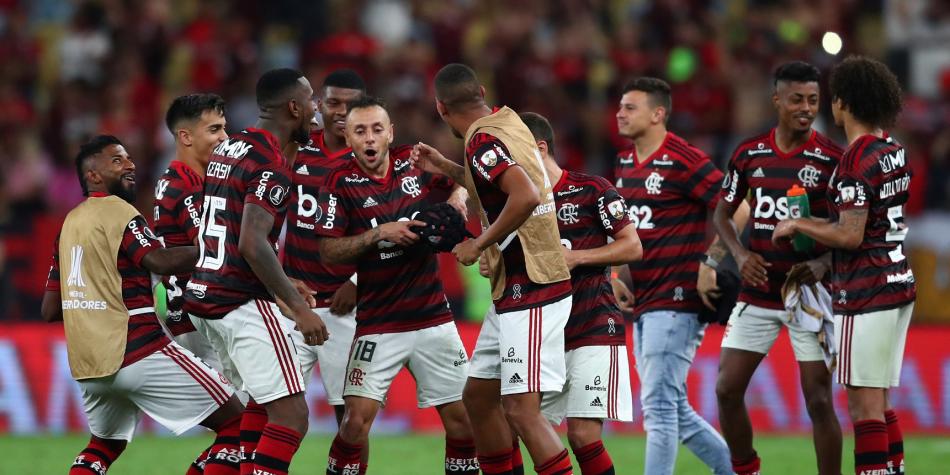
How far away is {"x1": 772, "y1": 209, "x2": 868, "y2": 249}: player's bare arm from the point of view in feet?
27.1

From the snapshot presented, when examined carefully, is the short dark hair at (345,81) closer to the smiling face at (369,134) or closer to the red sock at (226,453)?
the smiling face at (369,134)

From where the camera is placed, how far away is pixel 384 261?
893 centimetres

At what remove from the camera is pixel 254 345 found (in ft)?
26.7

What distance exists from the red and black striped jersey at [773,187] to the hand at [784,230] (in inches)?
16.1

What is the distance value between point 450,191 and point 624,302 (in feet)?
5.21

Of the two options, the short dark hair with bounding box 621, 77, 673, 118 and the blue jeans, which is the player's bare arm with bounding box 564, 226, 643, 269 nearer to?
the blue jeans

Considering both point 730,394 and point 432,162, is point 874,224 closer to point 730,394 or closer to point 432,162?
point 730,394

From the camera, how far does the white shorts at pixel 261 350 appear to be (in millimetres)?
8109

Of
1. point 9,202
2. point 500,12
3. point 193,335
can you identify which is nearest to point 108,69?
point 9,202

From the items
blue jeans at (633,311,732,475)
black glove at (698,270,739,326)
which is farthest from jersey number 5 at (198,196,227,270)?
black glove at (698,270,739,326)

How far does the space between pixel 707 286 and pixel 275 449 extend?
345 cm

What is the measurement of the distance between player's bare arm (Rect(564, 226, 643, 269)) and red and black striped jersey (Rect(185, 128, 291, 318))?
185cm

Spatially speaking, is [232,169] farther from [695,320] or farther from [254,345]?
[695,320]

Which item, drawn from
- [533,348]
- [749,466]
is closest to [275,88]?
[533,348]
